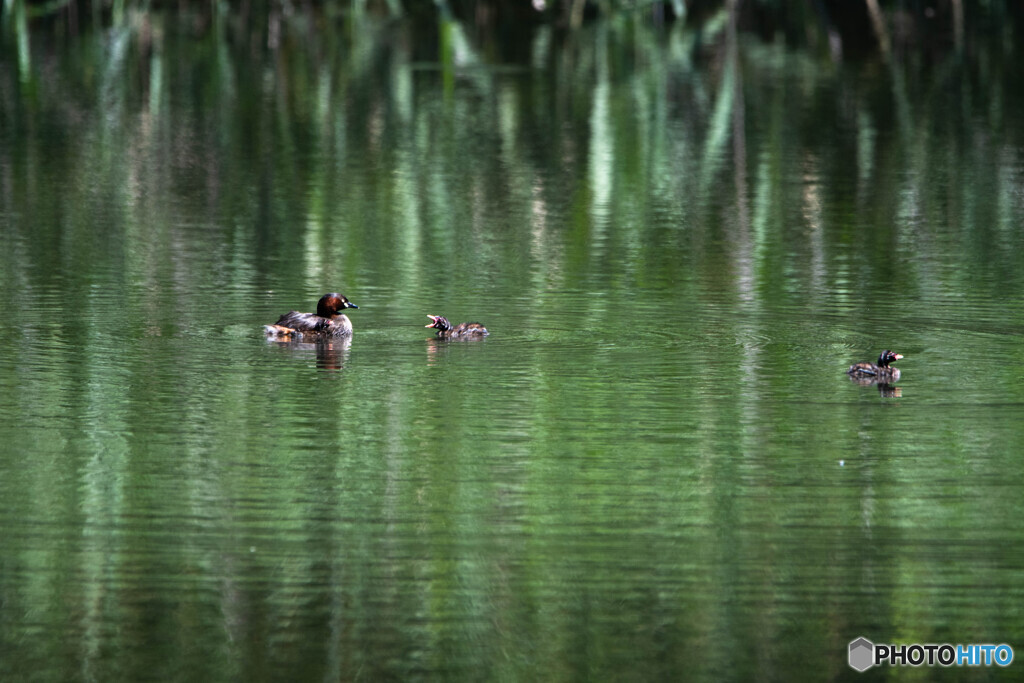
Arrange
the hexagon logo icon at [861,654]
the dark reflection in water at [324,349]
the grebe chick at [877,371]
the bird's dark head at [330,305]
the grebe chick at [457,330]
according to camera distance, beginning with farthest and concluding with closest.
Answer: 1. the bird's dark head at [330,305]
2. the grebe chick at [457,330]
3. the dark reflection in water at [324,349]
4. the grebe chick at [877,371]
5. the hexagon logo icon at [861,654]

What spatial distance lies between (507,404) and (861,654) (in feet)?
12.1

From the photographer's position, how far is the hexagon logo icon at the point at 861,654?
20.8 ft

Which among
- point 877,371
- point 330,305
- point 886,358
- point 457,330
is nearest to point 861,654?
point 877,371

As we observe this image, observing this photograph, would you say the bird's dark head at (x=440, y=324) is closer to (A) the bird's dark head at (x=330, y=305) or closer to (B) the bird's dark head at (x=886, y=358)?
(A) the bird's dark head at (x=330, y=305)

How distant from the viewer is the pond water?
21.8ft

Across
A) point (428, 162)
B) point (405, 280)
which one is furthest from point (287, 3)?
point (405, 280)

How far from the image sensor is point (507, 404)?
9.84m

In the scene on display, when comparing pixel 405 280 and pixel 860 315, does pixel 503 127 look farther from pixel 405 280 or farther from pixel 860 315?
pixel 860 315

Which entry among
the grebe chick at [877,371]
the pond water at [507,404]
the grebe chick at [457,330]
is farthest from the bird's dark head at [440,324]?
the grebe chick at [877,371]

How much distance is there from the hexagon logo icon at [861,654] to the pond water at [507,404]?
60mm

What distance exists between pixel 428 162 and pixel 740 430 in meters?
11.0

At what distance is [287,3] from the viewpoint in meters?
40.8

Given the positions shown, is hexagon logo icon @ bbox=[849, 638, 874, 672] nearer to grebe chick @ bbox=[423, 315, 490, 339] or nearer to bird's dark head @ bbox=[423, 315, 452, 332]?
grebe chick @ bbox=[423, 315, 490, 339]

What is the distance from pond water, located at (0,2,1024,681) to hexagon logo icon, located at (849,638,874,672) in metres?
0.06
